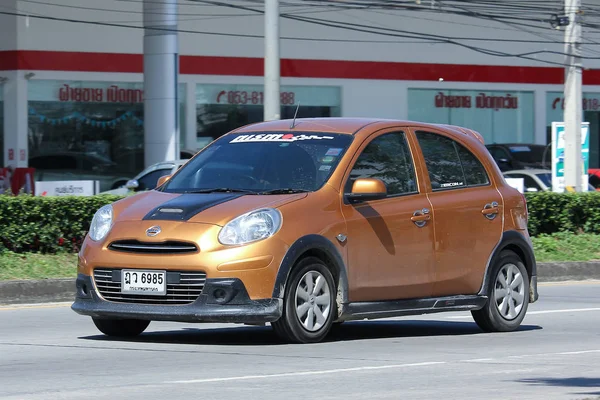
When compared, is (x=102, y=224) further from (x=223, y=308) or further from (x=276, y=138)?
(x=276, y=138)

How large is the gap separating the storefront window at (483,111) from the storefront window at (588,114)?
0.73m

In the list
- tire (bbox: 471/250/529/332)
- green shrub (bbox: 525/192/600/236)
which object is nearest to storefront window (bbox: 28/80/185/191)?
green shrub (bbox: 525/192/600/236)

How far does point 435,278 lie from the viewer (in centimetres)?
1025

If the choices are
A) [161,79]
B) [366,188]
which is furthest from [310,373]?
[161,79]

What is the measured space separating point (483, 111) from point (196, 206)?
34398mm

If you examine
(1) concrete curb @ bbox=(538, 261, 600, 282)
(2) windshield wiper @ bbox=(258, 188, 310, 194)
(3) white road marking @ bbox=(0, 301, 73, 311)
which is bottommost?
(1) concrete curb @ bbox=(538, 261, 600, 282)

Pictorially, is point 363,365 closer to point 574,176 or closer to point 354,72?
point 574,176

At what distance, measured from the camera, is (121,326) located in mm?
9984

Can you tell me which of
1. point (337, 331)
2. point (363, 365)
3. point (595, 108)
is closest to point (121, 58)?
point (595, 108)

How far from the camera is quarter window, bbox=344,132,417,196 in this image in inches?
395

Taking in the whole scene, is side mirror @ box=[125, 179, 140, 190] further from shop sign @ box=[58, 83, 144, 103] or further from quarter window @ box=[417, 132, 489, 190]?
shop sign @ box=[58, 83, 144, 103]

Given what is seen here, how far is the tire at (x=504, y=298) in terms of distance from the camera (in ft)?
35.5

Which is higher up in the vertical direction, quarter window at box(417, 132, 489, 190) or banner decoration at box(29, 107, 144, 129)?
banner decoration at box(29, 107, 144, 129)

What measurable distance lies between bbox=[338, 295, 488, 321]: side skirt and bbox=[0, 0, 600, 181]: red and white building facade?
72.4 ft
